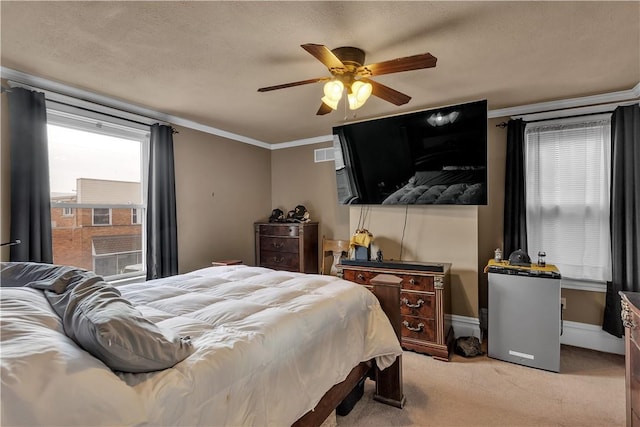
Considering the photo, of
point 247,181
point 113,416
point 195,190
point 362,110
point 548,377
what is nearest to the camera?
point 113,416

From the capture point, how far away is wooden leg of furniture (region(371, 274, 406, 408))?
2174mm

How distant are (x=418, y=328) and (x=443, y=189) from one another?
1414 mm

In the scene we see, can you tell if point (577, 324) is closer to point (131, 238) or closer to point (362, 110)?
point (362, 110)

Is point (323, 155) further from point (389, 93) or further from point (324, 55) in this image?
point (324, 55)

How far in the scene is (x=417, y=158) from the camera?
3.28 metres

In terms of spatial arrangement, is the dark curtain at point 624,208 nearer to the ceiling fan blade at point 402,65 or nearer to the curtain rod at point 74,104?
the ceiling fan blade at point 402,65

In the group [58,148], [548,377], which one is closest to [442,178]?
[548,377]

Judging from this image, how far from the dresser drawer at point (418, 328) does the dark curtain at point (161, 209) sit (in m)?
2.53

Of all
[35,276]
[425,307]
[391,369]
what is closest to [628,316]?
[391,369]

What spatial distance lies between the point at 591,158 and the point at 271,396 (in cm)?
366

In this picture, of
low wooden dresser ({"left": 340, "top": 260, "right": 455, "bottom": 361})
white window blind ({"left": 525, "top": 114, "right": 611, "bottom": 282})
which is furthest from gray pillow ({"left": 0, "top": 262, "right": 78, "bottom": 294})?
white window blind ({"left": 525, "top": 114, "right": 611, "bottom": 282})

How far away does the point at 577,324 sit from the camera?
3219 mm

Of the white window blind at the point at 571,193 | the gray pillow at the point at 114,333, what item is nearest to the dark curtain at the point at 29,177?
the gray pillow at the point at 114,333

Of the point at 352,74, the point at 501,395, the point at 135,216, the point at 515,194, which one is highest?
the point at 352,74
